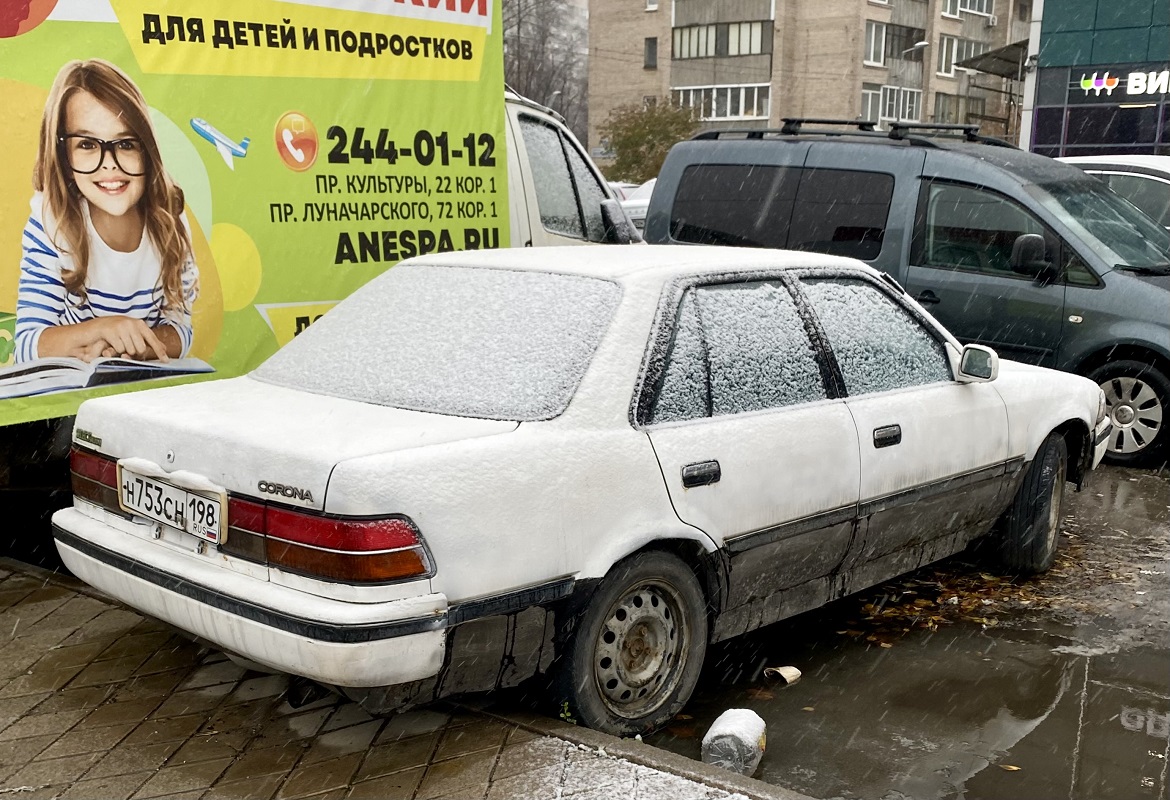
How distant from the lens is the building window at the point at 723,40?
62438mm

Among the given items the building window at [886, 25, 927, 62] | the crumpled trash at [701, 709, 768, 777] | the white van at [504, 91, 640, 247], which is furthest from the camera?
the building window at [886, 25, 927, 62]

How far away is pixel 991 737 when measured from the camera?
162 inches

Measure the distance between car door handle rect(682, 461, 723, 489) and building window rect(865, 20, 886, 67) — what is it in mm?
62170

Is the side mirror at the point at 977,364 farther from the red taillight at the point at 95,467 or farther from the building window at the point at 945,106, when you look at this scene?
the building window at the point at 945,106

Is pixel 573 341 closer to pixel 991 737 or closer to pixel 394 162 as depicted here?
pixel 991 737

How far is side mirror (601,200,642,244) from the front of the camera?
8.12m

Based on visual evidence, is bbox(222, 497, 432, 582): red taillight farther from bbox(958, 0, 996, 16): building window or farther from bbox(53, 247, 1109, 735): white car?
bbox(958, 0, 996, 16): building window

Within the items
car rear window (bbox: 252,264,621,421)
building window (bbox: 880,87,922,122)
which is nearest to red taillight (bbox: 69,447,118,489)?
car rear window (bbox: 252,264,621,421)

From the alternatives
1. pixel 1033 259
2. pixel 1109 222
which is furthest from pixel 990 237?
pixel 1109 222

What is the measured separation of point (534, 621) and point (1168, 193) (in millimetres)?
8792

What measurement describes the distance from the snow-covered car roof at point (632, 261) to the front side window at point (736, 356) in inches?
3.7

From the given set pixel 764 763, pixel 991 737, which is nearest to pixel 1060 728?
pixel 991 737

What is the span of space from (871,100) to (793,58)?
4.64 metres

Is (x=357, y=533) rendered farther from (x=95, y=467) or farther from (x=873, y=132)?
(x=873, y=132)
